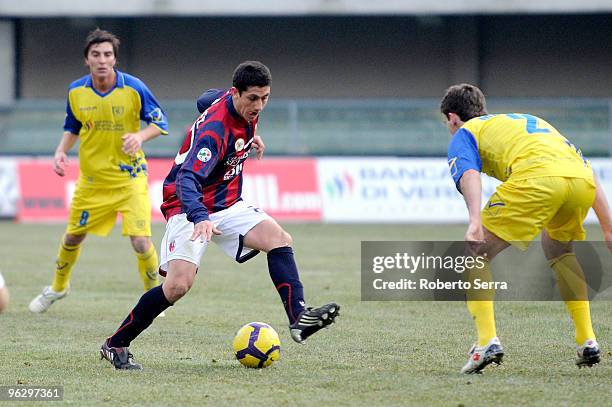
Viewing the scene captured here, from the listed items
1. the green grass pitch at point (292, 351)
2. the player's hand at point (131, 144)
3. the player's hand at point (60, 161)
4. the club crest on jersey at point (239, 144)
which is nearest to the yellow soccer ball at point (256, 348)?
the green grass pitch at point (292, 351)

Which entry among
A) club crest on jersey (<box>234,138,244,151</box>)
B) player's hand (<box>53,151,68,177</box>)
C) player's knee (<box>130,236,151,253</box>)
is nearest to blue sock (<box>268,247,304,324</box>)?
club crest on jersey (<box>234,138,244,151</box>)

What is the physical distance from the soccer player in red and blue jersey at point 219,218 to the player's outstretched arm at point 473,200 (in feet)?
3.16

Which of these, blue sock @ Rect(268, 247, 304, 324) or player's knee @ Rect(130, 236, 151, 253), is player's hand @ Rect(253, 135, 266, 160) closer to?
blue sock @ Rect(268, 247, 304, 324)

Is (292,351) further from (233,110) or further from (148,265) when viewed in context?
(148,265)

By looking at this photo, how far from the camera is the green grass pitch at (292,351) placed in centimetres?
541

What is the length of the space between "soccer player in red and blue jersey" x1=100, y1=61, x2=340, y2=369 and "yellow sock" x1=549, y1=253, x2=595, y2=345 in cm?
Result: 143

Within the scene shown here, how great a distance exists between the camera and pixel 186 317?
28.0ft

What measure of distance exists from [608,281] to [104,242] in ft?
29.3

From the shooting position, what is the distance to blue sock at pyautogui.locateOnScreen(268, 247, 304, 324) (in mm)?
6305

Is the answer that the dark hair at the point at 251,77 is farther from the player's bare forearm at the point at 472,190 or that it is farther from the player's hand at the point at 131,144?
the player's hand at the point at 131,144

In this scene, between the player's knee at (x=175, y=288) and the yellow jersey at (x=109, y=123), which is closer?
the player's knee at (x=175, y=288)

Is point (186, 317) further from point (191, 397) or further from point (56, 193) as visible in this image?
point (56, 193)

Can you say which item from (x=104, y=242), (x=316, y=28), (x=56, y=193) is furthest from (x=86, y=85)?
(x=316, y=28)

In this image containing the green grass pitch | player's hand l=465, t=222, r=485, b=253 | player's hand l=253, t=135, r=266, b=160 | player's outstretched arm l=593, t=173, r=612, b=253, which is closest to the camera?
the green grass pitch
